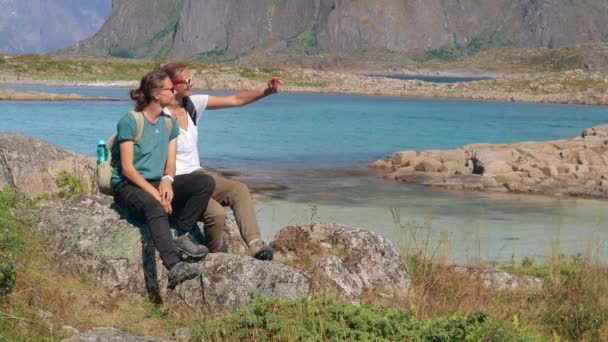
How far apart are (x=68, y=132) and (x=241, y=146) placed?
9.30 meters

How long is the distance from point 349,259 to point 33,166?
358cm

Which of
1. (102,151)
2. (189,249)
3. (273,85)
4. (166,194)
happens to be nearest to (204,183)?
(166,194)

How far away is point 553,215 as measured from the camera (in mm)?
18438

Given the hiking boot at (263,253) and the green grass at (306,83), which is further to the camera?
the green grass at (306,83)

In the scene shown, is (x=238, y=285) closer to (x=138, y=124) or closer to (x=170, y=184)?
(x=170, y=184)

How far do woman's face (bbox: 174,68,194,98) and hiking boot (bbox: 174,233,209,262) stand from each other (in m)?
1.32

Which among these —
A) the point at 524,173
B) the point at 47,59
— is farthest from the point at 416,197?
the point at 47,59

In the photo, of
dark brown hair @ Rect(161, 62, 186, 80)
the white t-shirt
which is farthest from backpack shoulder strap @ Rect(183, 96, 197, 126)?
dark brown hair @ Rect(161, 62, 186, 80)

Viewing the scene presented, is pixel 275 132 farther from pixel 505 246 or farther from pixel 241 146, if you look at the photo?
pixel 505 246

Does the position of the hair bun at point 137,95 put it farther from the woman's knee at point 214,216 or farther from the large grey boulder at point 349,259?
the large grey boulder at point 349,259

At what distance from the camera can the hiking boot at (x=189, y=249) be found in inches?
263

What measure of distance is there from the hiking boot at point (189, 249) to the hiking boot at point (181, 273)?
13 cm

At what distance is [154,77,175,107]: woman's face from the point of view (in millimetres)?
6902

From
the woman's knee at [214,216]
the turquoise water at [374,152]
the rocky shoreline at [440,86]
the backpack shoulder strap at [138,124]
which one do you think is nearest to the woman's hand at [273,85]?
the woman's knee at [214,216]
